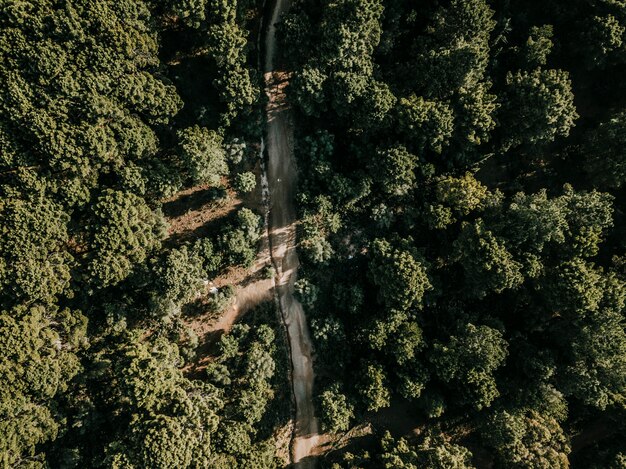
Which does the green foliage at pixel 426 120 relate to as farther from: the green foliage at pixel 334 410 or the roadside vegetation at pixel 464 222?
the green foliage at pixel 334 410

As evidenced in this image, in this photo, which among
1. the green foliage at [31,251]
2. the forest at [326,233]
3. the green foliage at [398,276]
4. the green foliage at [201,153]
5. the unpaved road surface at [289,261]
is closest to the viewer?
the green foliage at [31,251]

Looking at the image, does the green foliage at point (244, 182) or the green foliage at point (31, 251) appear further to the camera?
the green foliage at point (244, 182)

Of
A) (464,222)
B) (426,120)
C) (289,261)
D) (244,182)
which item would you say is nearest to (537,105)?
(426,120)

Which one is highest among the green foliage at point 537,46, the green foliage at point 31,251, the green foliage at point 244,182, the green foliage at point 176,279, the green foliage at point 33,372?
the green foliage at point 537,46

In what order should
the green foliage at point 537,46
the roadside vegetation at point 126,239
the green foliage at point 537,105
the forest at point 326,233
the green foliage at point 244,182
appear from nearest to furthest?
the roadside vegetation at point 126,239, the forest at point 326,233, the green foliage at point 537,105, the green foliage at point 537,46, the green foliage at point 244,182

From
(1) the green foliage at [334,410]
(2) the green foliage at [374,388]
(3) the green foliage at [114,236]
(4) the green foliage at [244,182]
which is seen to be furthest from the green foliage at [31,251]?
(2) the green foliage at [374,388]

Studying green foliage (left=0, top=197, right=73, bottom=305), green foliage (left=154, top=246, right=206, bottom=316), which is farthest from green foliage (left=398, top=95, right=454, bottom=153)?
green foliage (left=0, top=197, right=73, bottom=305)
